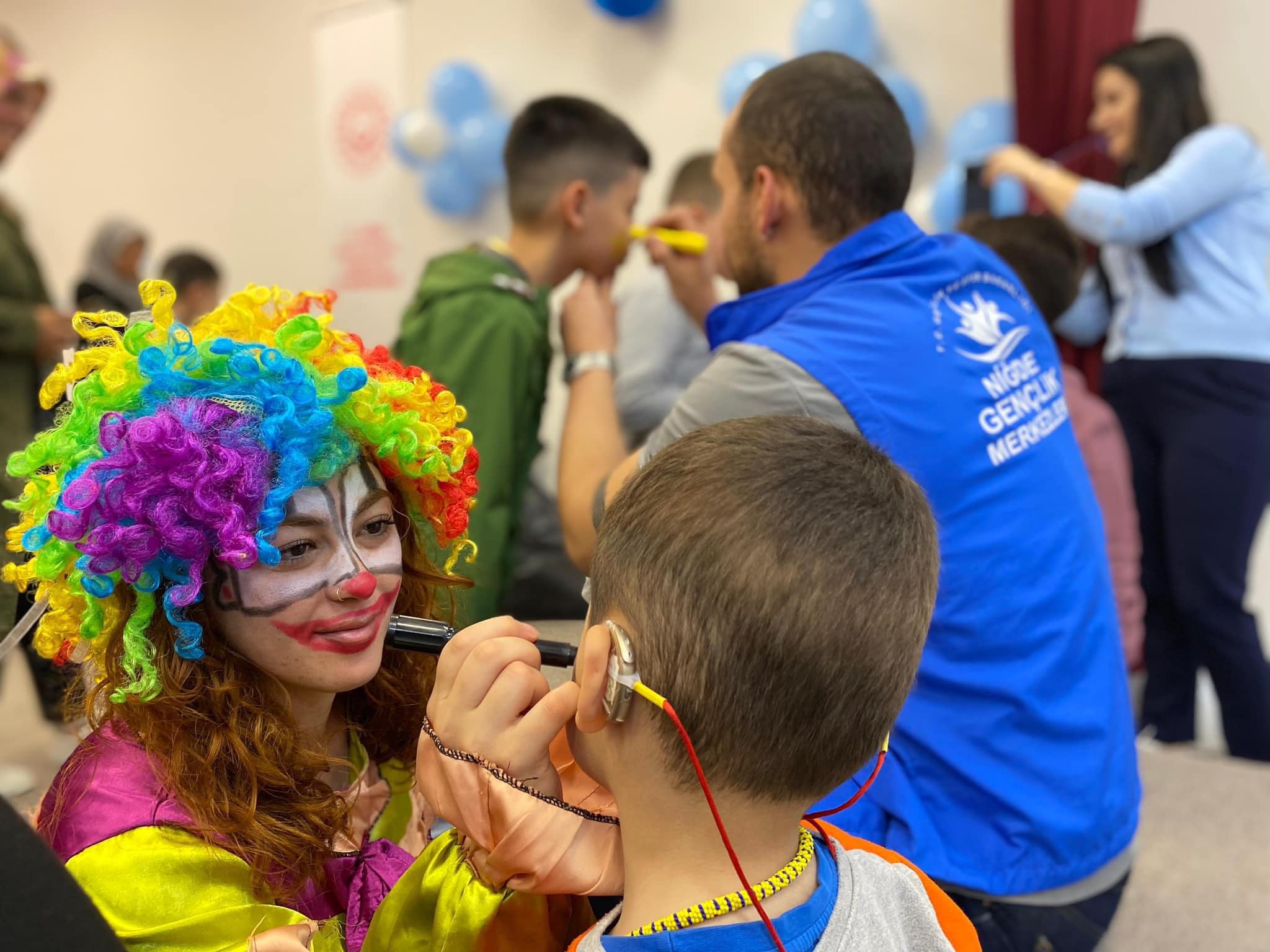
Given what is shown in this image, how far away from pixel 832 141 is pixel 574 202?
31.5 inches

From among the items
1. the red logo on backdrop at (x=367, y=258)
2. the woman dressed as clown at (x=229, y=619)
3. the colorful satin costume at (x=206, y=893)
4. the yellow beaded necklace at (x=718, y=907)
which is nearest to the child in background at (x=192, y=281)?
the red logo on backdrop at (x=367, y=258)

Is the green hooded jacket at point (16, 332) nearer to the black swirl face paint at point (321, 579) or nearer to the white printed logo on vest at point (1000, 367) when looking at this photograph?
the black swirl face paint at point (321, 579)

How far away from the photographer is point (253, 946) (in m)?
0.81

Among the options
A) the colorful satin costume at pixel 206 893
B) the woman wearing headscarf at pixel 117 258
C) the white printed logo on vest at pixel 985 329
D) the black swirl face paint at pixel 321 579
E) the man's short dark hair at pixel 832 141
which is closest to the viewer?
the colorful satin costume at pixel 206 893

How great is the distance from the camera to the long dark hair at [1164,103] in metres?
2.64

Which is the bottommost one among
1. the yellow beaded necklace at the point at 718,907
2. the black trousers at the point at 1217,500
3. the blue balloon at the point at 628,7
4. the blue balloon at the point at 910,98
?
the black trousers at the point at 1217,500

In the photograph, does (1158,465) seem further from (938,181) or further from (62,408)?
(62,408)

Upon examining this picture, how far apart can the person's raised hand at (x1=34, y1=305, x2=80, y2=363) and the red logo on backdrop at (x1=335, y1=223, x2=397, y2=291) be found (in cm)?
250

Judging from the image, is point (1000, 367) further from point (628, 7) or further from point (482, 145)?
point (482, 145)

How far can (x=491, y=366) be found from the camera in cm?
187

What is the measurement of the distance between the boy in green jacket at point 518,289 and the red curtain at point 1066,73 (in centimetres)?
152

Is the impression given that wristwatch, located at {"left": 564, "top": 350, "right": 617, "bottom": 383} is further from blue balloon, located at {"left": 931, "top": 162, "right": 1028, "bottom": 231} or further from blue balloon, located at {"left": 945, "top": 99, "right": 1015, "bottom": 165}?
blue balloon, located at {"left": 945, "top": 99, "right": 1015, "bottom": 165}

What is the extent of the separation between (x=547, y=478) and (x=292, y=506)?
1.29 m

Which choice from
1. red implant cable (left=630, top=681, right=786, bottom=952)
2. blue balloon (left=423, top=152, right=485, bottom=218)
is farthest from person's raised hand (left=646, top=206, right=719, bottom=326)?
blue balloon (left=423, top=152, right=485, bottom=218)
